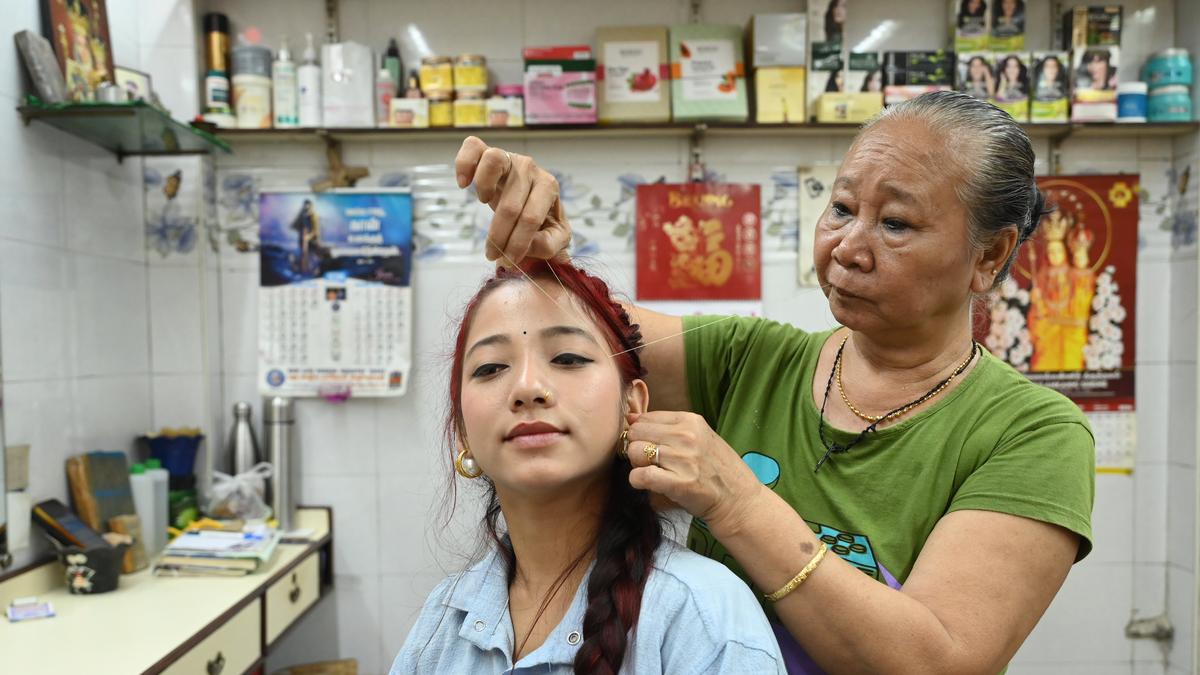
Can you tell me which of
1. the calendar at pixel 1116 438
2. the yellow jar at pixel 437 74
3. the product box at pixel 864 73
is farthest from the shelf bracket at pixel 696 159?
the calendar at pixel 1116 438

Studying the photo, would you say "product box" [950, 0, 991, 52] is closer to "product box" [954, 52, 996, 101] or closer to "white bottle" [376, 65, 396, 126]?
"product box" [954, 52, 996, 101]

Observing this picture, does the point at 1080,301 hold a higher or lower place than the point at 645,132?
lower

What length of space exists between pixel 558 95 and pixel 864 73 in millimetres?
1128

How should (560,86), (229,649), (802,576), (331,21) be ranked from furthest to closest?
(331,21)
(560,86)
(229,649)
(802,576)

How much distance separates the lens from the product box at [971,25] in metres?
2.74

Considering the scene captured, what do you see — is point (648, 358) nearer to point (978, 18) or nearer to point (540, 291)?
point (540, 291)

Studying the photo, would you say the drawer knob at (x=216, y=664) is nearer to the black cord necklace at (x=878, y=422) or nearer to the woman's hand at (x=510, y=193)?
the woman's hand at (x=510, y=193)

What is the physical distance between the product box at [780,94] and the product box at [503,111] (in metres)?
0.86

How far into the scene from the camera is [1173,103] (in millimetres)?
2697

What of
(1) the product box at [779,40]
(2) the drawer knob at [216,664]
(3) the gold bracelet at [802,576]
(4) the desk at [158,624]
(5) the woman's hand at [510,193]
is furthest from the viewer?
(1) the product box at [779,40]

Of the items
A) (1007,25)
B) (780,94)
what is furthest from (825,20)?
(1007,25)

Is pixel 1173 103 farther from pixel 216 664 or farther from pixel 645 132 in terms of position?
pixel 216 664

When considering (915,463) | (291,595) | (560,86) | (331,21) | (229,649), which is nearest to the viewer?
(915,463)

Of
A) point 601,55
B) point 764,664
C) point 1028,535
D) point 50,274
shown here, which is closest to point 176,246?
point 50,274
